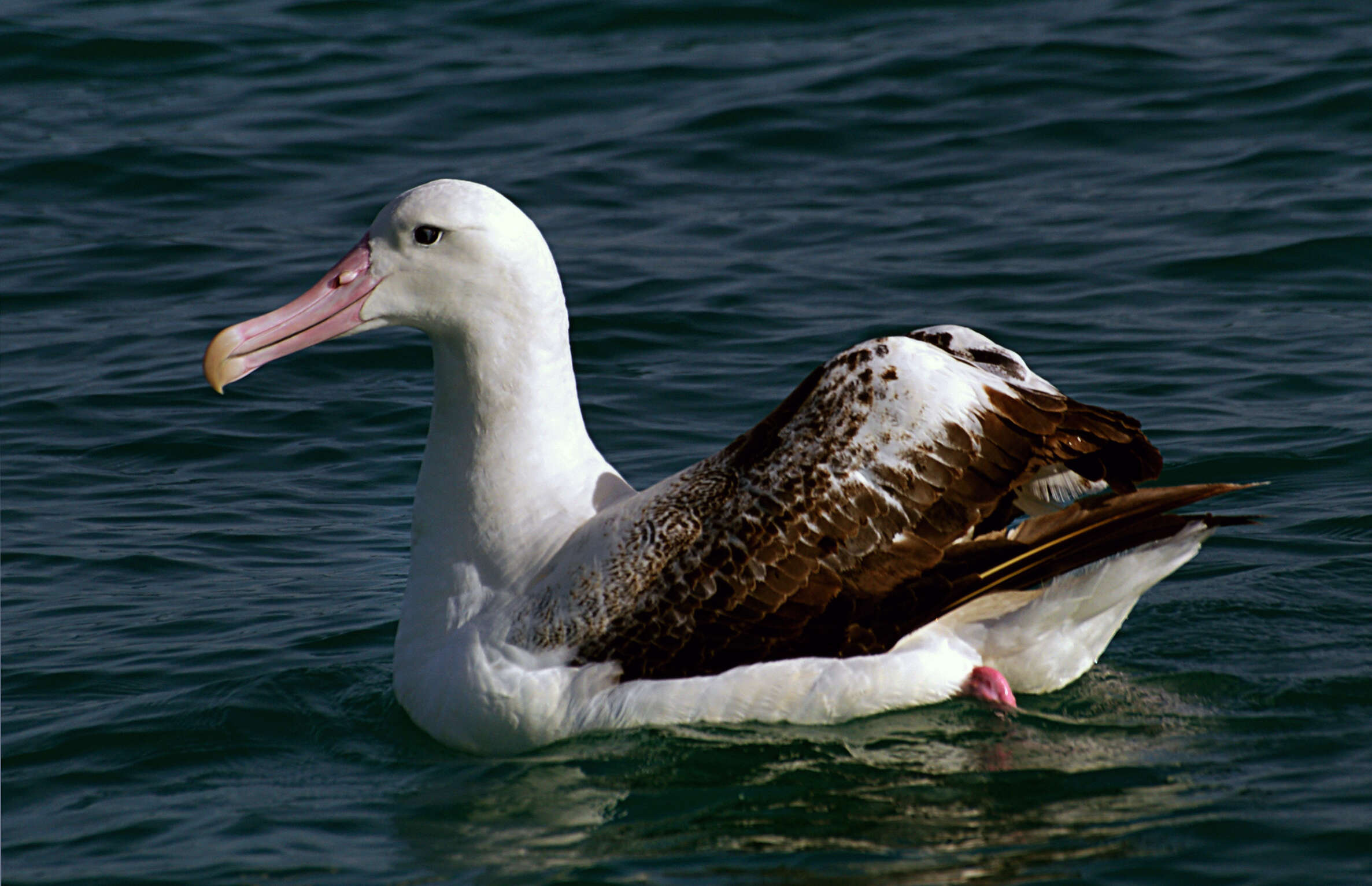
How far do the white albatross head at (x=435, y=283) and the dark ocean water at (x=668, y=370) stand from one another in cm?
145

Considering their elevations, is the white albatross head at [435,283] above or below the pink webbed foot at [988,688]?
above

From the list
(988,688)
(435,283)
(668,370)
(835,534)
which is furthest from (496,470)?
(668,370)

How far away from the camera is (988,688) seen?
6.27 metres

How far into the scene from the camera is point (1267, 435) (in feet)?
30.9

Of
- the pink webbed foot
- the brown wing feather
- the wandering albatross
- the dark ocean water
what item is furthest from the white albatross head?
the pink webbed foot

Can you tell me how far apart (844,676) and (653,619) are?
0.68 metres

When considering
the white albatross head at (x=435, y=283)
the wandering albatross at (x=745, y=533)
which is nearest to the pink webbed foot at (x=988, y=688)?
the wandering albatross at (x=745, y=533)

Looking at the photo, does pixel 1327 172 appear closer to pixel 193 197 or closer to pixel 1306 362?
pixel 1306 362

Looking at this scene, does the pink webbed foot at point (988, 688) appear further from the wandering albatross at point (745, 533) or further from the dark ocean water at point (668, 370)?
the dark ocean water at point (668, 370)

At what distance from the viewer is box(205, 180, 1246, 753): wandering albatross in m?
6.09

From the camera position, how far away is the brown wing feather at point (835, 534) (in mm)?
6082

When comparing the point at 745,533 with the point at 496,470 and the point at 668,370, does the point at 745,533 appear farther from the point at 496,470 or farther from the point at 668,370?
the point at 668,370

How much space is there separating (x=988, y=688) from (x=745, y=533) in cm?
102

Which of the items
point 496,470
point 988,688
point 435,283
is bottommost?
point 988,688
